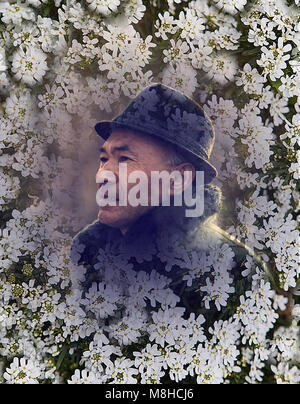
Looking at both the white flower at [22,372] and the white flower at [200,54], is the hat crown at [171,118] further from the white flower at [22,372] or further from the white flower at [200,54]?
the white flower at [22,372]

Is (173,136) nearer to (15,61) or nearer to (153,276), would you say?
(153,276)

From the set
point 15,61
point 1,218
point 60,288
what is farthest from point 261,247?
point 15,61

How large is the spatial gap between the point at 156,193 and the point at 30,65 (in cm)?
62

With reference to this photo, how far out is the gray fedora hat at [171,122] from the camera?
1329 mm

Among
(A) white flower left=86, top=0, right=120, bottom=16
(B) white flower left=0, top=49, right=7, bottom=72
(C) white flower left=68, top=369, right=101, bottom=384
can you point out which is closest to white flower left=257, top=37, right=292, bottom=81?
(A) white flower left=86, top=0, right=120, bottom=16

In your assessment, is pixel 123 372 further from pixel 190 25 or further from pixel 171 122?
pixel 190 25

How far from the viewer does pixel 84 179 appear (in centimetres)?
133

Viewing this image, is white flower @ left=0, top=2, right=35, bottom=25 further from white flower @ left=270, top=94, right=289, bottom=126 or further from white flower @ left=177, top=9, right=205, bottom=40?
white flower @ left=270, top=94, right=289, bottom=126

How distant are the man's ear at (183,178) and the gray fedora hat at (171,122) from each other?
3 centimetres

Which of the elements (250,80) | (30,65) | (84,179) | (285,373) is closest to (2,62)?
(30,65)

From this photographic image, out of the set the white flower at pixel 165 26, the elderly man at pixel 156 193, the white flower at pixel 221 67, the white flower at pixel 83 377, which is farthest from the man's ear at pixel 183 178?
the white flower at pixel 83 377

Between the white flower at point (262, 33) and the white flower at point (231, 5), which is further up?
the white flower at point (231, 5)
